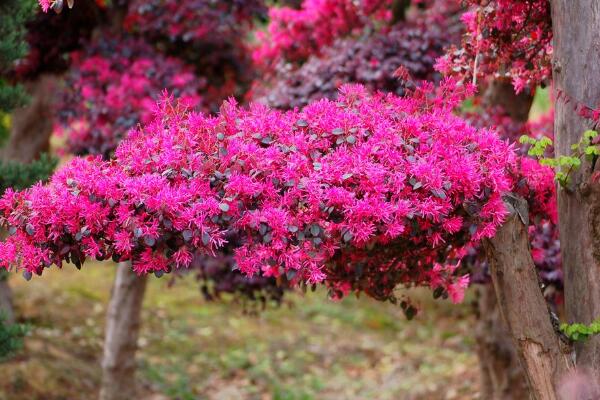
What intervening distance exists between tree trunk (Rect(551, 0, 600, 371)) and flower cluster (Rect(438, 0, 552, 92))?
198 mm

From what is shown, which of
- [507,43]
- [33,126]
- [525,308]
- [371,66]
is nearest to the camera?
[525,308]

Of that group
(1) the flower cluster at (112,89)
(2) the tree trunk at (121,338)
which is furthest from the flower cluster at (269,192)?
(2) the tree trunk at (121,338)

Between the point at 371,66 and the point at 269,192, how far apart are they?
5.85 feet

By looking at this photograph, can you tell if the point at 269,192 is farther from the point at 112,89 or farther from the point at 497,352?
the point at 497,352

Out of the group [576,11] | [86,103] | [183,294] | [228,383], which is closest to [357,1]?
[86,103]

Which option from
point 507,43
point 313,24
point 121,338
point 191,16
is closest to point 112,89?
point 191,16

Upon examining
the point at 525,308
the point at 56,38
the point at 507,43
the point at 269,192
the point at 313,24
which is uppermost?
Answer: the point at 313,24

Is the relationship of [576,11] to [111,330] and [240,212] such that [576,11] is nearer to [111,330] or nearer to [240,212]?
[240,212]

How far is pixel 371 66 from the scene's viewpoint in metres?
3.71

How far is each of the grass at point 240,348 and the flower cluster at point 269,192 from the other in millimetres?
2584

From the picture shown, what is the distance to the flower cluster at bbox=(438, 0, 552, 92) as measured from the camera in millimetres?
2679

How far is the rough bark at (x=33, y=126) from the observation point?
466 centimetres

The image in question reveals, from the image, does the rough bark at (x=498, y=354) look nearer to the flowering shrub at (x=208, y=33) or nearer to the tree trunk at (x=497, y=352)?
the tree trunk at (x=497, y=352)

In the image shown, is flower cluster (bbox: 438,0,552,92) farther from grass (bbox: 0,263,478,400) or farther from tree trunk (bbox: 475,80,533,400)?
grass (bbox: 0,263,478,400)
